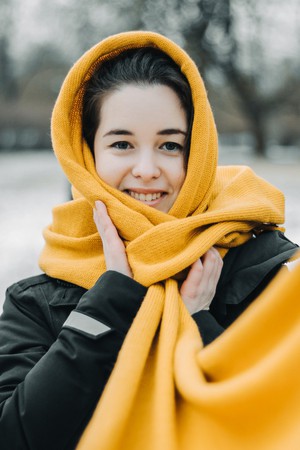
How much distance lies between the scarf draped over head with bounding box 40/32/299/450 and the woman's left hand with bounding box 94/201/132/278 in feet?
0.06

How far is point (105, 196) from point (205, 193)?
0.97 ft

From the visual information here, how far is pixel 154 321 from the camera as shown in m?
1.17

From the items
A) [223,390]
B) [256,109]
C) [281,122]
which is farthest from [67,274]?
[281,122]

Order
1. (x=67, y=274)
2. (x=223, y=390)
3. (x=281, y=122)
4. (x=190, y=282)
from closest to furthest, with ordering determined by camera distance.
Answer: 1. (x=223, y=390)
2. (x=190, y=282)
3. (x=67, y=274)
4. (x=281, y=122)

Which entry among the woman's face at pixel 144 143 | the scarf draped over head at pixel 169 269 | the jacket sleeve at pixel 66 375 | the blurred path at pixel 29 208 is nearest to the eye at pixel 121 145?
the woman's face at pixel 144 143

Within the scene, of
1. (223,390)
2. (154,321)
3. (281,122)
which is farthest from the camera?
(281,122)

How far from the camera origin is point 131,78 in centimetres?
140

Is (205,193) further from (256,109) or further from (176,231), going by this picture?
(256,109)

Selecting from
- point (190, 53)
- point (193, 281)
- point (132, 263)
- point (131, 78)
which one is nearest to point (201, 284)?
point (193, 281)

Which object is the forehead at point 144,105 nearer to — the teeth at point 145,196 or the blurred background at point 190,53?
the teeth at point 145,196

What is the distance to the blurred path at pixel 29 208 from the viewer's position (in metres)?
4.97

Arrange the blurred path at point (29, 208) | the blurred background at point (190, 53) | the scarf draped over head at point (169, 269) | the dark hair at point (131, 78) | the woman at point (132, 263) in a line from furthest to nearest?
the blurred background at point (190, 53) → the blurred path at point (29, 208) → the dark hair at point (131, 78) → the woman at point (132, 263) → the scarf draped over head at point (169, 269)

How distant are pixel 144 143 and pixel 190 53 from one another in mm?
14078

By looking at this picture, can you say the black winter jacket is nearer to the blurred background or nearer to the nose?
the nose
